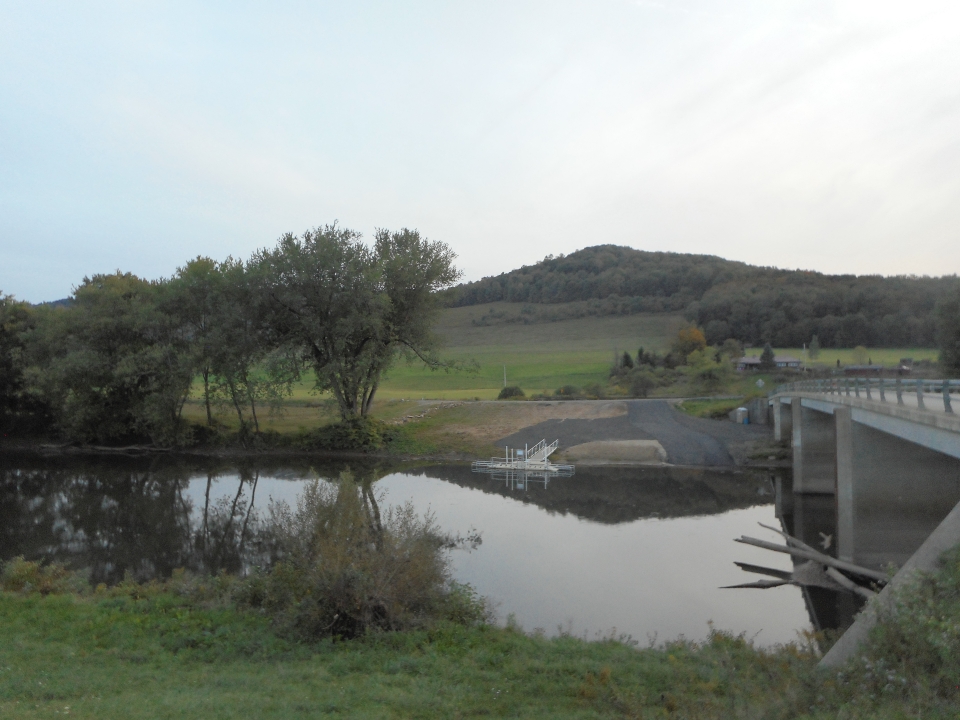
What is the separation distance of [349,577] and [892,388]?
13.0 m

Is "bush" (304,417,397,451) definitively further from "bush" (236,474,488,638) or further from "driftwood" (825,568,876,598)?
"driftwood" (825,568,876,598)

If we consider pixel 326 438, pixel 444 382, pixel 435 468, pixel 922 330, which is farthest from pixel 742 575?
pixel 444 382

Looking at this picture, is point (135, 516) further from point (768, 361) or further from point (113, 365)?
point (768, 361)

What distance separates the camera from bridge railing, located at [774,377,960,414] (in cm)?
1281

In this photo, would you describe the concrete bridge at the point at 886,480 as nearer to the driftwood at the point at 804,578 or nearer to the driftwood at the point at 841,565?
the driftwood at the point at 841,565

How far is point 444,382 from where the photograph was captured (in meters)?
74.2

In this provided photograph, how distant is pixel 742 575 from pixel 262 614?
11883mm

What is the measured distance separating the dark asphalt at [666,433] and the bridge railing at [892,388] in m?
8.08

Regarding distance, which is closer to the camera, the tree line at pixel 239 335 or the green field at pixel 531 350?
the tree line at pixel 239 335

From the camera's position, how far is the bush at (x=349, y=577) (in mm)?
10844

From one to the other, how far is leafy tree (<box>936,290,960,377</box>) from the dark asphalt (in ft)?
44.3

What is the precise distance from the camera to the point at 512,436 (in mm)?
40406

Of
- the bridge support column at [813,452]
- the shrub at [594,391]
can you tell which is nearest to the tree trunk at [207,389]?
the shrub at [594,391]

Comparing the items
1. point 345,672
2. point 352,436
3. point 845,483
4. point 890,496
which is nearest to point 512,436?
point 352,436
